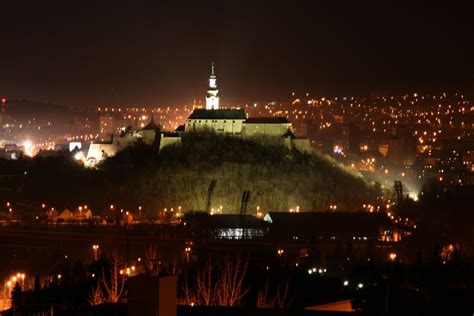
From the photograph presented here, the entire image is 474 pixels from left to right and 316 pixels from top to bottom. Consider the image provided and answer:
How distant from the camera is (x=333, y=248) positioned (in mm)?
41750

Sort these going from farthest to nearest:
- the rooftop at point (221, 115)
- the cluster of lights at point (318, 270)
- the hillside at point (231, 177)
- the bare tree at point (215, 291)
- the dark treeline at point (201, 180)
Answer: the rooftop at point (221, 115) < the hillside at point (231, 177) < the dark treeline at point (201, 180) < the cluster of lights at point (318, 270) < the bare tree at point (215, 291)

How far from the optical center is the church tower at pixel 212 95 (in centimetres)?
7356

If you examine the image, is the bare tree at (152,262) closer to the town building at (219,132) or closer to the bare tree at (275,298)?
the bare tree at (275,298)

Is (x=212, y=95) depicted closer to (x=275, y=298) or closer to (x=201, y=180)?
(x=201, y=180)

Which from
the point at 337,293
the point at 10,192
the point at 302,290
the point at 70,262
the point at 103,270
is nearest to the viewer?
the point at 337,293

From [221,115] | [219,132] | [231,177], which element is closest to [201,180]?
[231,177]

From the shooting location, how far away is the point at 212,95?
74000mm

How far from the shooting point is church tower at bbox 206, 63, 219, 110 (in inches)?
2896

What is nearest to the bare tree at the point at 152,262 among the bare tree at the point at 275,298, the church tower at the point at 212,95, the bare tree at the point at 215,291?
the bare tree at the point at 215,291

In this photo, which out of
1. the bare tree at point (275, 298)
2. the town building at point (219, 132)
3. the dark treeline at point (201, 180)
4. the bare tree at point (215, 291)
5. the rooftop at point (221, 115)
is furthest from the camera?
the rooftop at point (221, 115)

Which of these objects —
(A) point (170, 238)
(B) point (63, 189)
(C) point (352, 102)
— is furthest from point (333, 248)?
(C) point (352, 102)

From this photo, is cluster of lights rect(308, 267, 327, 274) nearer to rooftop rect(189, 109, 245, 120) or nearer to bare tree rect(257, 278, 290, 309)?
bare tree rect(257, 278, 290, 309)

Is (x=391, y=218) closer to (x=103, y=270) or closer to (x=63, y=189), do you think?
(x=63, y=189)

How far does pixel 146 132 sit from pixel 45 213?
53.0 ft
